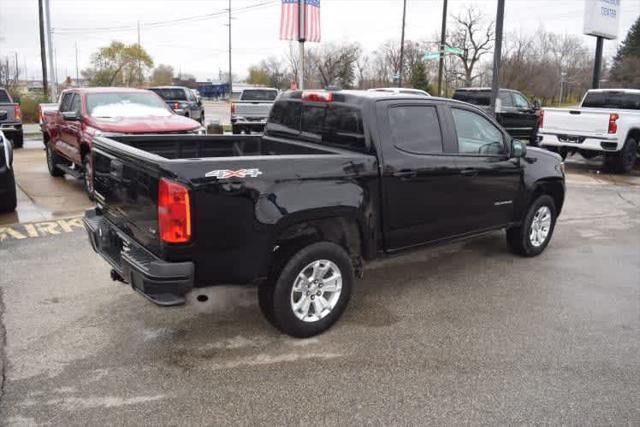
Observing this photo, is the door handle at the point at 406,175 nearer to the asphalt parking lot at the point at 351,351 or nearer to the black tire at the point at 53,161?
the asphalt parking lot at the point at 351,351

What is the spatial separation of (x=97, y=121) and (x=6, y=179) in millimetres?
1932

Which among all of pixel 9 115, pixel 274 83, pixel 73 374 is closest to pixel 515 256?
pixel 73 374

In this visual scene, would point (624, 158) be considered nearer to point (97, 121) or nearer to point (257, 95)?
point (97, 121)

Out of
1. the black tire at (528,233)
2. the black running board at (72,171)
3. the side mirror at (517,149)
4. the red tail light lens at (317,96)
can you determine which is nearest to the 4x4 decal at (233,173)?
the red tail light lens at (317,96)

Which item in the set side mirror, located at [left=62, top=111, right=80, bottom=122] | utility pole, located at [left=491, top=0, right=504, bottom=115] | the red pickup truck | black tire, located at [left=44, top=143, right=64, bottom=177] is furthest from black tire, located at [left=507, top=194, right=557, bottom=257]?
black tire, located at [left=44, top=143, right=64, bottom=177]

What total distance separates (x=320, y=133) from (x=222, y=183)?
5.77 feet

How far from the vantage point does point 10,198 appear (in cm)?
809

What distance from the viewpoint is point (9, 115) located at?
1616cm

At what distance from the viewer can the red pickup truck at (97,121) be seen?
9.23 m

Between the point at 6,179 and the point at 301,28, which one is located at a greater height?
the point at 301,28

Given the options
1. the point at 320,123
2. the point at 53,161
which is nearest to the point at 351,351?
the point at 320,123

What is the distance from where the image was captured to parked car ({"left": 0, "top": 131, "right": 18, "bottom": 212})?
25.3ft

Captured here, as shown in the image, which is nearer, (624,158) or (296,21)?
(624,158)

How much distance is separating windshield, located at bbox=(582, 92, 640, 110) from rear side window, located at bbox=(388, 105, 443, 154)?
11.5m
